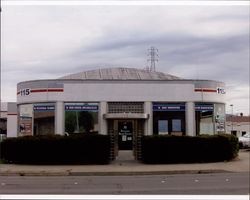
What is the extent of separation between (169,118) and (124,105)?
197 centimetres

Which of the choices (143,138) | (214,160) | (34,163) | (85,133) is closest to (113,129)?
(85,133)

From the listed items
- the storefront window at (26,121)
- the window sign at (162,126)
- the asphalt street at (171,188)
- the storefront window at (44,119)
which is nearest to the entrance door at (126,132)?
the window sign at (162,126)

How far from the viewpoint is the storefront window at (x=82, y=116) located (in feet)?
70.7

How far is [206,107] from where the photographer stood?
21781 mm

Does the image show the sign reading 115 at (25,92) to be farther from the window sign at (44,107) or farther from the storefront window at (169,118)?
the storefront window at (169,118)

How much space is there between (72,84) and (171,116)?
4.37 meters

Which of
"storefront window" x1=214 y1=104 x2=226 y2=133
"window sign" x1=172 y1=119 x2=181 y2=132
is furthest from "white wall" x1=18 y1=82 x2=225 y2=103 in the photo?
"window sign" x1=172 y1=119 x2=181 y2=132

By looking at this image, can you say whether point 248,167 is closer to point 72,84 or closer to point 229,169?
point 229,169

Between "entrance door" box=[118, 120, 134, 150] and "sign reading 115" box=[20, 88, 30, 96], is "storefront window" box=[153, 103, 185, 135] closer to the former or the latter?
"entrance door" box=[118, 120, 134, 150]

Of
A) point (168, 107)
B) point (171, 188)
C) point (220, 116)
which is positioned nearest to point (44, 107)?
point (168, 107)

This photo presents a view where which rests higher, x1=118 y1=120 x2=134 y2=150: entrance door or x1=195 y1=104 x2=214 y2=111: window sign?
x1=195 y1=104 x2=214 y2=111: window sign

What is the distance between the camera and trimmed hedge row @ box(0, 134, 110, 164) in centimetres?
1919

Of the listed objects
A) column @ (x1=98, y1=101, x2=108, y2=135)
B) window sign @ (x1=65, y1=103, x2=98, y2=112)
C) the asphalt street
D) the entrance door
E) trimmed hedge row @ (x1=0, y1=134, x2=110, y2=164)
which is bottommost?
the asphalt street

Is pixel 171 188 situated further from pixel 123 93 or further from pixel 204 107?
pixel 204 107
